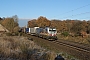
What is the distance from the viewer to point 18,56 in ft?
37.6

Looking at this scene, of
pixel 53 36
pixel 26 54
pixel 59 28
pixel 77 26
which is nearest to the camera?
pixel 26 54

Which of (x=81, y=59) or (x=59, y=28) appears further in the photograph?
(x=59, y=28)

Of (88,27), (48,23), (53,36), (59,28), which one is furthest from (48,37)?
(48,23)

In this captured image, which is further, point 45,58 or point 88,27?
point 88,27

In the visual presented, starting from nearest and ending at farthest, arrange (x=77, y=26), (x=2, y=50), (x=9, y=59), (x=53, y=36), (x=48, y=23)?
(x=9, y=59) → (x=2, y=50) → (x=53, y=36) → (x=77, y=26) → (x=48, y=23)

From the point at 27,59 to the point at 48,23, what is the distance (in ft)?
348

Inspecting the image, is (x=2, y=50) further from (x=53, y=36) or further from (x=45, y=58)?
(x=53, y=36)

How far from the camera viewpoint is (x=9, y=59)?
10.5 metres

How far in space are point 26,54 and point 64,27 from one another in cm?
9339

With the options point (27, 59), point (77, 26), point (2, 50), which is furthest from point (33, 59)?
point (77, 26)

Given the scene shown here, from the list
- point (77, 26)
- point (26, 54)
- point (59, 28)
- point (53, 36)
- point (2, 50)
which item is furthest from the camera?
point (59, 28)

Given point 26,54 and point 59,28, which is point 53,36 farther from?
point 59,28

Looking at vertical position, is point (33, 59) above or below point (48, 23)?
below

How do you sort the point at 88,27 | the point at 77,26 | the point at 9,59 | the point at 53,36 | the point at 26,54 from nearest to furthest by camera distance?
the point at 9,59, the point at 26,54, the point at 53,36, the point at 77,26, the point at 88,27
